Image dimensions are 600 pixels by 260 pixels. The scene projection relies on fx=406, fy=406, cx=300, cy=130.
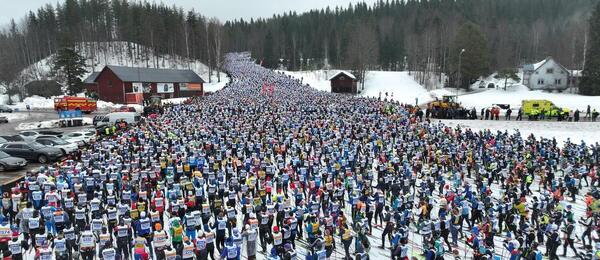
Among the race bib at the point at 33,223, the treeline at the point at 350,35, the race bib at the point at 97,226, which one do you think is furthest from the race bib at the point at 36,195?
the treeline at the point at 350,35

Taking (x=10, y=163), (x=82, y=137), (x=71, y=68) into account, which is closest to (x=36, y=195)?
(x=10, y=163)

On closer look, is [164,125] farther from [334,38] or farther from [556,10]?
[556,10]

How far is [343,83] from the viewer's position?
68.6m

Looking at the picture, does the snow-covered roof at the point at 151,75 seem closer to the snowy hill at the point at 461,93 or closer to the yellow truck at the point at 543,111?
the snowy hill at the point at 461,93

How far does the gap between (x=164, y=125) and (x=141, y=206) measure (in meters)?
18.1

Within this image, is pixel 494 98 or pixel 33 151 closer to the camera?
pixel 33 151

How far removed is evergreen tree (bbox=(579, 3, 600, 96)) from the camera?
2130 inches

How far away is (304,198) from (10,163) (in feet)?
53.7

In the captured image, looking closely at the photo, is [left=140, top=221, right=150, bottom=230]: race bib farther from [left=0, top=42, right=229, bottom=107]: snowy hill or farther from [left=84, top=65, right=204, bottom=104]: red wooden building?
[left=0, top=42, right=229, bottom=107]: snowy hill

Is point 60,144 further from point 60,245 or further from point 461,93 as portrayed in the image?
point 461,93

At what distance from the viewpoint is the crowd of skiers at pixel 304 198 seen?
11.4m

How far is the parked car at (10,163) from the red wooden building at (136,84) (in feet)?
106

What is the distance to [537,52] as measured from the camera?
9469 centimetres

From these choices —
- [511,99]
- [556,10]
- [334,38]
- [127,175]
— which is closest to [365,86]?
[511,99]
